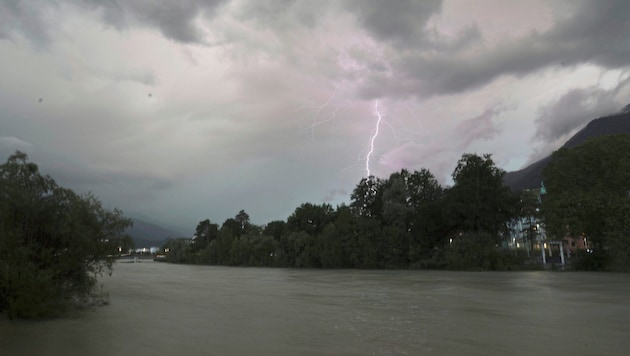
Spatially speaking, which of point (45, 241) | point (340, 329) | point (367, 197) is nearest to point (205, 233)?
point (367, 197)

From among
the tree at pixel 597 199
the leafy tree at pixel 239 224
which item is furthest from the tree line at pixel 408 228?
the leafy tree at pixel 239 224

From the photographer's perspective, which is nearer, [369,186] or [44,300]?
[44,300]

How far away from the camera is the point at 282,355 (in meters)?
10.5

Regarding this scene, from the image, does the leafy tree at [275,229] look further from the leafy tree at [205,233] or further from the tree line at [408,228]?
the leafy tree at [205,233]

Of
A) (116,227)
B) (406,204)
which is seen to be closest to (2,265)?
(116,227)

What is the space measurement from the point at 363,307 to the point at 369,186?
7241 centimetres

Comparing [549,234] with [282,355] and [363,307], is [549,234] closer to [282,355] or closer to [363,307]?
[363,307]

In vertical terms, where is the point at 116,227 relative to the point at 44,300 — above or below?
above

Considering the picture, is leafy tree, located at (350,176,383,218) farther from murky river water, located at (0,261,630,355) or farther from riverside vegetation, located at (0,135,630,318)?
murky river water, located at (0,261,630,355)

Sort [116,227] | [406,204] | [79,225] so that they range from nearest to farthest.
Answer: [79,225]
[116,227]
[406,204]

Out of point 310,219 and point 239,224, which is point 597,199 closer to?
point 310,219

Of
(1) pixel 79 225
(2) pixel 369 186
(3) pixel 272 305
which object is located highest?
(2) pixel 369 186

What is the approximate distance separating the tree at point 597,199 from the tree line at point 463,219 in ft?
0.32

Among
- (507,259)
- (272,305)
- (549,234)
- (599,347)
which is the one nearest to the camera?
(599,347)
